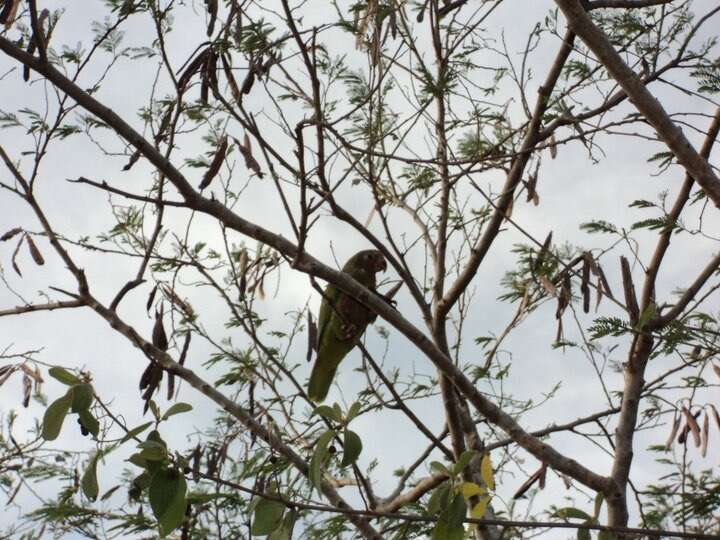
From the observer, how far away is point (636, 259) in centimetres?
402

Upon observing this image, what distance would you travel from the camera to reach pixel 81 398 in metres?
1.60

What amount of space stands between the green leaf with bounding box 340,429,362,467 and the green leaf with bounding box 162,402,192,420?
0.33m

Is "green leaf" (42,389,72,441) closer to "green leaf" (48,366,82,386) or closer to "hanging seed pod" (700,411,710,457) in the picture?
"green leaf" (48,366,82,386)

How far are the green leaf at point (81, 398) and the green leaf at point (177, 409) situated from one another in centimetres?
15

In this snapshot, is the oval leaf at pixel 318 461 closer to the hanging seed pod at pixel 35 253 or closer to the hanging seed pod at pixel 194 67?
the hanging seed pod at pixel 194 67

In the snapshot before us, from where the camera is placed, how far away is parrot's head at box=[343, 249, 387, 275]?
530 centimetres

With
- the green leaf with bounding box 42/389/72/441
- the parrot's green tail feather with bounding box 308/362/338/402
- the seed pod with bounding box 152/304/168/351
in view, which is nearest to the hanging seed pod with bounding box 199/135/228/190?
the seed pod with bounding box 152/304/168/351

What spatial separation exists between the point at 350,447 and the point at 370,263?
3657 millimetres

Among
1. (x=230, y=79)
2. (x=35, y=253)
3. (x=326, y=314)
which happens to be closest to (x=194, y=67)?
(x=230, y=79)

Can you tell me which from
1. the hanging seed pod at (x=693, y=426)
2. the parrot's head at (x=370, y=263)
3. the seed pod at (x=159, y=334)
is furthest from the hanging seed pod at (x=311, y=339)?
the hanging seed pod at (x=693, y=426)

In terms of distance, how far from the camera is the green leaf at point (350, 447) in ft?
5.49

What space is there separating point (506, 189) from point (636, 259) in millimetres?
769

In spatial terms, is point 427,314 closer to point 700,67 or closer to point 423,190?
point 423,190

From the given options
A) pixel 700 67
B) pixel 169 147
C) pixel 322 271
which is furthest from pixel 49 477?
pixel 700 67
